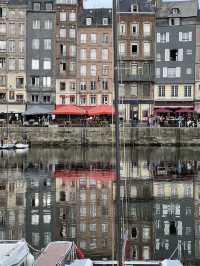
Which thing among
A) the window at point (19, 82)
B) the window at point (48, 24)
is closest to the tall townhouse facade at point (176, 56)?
the window at point (48, 24)

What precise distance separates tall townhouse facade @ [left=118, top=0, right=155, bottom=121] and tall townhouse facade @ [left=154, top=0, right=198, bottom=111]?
3.40 feet

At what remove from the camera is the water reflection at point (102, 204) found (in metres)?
23.0

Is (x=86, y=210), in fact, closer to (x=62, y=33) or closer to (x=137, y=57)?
(x=137, y=57)

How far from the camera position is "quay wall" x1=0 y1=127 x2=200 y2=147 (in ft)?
221

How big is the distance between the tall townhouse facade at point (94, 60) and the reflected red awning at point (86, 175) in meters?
37.9

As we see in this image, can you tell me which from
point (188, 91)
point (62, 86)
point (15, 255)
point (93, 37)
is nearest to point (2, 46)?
point (62, 86)

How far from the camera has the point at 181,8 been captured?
84.1 metres

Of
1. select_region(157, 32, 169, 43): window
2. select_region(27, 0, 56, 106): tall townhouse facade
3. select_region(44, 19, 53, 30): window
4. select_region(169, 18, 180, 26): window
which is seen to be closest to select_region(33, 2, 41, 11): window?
select_region(27, 0, 56, 106): tall townhouse facade

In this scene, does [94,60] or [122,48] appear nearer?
[122,48]

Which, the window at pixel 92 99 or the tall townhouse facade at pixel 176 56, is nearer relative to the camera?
the tall townhouse facade at pixel 176 56

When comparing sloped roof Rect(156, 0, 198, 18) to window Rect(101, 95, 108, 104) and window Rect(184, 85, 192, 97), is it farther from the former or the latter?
window Rect(101, 95, 108, 104)

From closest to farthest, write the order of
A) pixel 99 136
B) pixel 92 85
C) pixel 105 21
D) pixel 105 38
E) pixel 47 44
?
pixel 99 136
pixel 92 85
pixel 47 44
pixel 105 38
pixel 105 21

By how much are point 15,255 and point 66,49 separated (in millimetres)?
69585

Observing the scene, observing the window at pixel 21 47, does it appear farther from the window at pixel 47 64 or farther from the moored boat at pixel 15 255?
the moored boat at pixel 15 255
